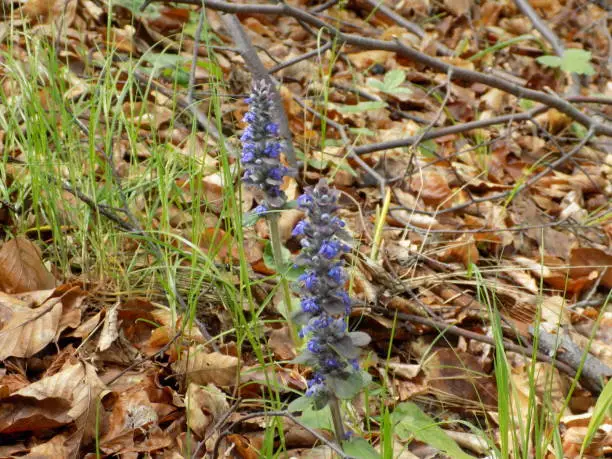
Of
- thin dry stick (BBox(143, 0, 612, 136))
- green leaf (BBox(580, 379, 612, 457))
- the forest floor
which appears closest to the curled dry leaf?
the forest floor

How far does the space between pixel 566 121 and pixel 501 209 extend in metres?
→ 1.51

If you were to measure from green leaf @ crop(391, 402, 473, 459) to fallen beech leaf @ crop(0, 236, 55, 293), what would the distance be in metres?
1.19

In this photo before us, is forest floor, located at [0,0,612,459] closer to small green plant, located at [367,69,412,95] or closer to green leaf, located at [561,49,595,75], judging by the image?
small green plant, located at [367,69,412,95]

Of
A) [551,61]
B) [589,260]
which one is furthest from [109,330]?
[551,61]

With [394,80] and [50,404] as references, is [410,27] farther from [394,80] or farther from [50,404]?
[50,404]

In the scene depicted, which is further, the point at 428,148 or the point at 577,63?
the point at 577,63

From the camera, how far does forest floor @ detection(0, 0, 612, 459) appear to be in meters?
1.82

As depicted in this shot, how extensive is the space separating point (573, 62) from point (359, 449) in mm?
3596

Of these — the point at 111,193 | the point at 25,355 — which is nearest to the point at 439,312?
the point at 111,193

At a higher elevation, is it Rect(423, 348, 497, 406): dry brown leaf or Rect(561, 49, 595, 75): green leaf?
Rect(561, 49, 595, 75): green leaf

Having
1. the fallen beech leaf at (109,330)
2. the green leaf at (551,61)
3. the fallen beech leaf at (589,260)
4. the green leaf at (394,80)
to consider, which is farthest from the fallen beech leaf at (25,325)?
the green leaf at (551,61)

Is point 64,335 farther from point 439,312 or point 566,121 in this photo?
point 566,121

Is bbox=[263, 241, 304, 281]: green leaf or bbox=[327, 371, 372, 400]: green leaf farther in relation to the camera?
bbox=[263, 241, 304, 281]: green leaf

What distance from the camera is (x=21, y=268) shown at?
7.21ft
